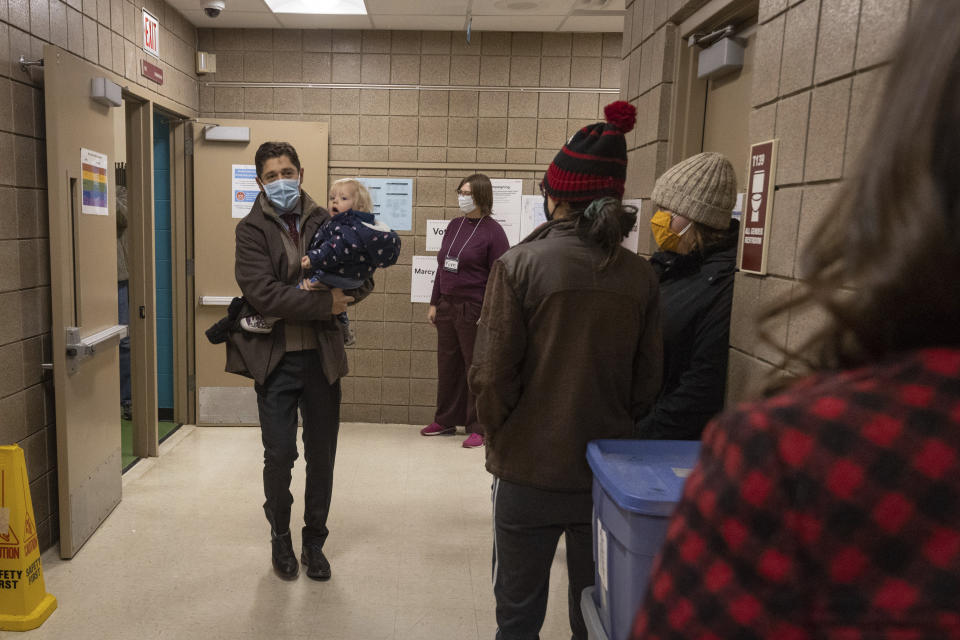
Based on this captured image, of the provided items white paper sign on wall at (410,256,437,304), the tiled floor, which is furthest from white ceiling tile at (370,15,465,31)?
the tiled floor

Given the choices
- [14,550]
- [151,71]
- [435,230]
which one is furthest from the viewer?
[435,230]

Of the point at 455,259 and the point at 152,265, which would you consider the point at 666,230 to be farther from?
the point at 152,265

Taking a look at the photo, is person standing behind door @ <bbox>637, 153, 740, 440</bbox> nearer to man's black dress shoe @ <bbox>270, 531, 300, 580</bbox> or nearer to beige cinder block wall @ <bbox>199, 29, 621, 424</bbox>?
man's black dress shoe @ <bbox>270, 531, 300, 580</bbox>

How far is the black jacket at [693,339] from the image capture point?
167 centimetres

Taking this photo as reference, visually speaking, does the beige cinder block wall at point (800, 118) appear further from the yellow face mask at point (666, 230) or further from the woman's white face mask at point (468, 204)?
the woman's white face mask at point (468, 204)

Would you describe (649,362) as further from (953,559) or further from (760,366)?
(953,559)

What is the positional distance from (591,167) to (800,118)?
0.44m

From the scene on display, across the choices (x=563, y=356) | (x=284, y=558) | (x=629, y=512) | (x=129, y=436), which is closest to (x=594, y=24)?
(x=563, y=356)

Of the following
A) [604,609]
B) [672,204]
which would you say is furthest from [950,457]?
[672,204]

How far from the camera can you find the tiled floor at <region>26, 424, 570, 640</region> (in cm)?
222

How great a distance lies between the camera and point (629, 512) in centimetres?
106

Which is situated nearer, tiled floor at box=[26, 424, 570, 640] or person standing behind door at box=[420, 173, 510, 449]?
tiled floor at box=[26, 424, 570, 640]

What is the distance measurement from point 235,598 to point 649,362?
171 cm

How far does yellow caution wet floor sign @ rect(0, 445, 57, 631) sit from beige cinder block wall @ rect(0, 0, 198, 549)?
0.25 meters
